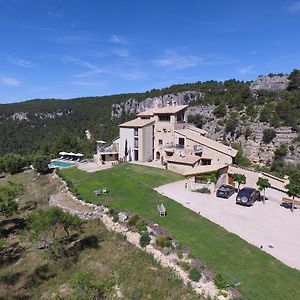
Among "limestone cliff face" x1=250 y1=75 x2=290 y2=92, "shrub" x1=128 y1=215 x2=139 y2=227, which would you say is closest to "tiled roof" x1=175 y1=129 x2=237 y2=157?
"shrub" x1=128 y1=215 x2=139 y2=227

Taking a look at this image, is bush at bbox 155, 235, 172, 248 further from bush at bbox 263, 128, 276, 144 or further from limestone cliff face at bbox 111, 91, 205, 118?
limestone cliff face at bbox 111, 91, 205, 118

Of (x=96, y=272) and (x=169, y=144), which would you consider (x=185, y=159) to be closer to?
(x=169, y=144)

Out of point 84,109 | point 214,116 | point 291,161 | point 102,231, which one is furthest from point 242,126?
point 84,109

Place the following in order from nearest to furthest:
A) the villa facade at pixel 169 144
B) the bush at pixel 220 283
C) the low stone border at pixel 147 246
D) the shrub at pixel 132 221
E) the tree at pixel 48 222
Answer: the bush at pixel 220 283
the low stone border at pixel 147 246
the tree at pixel 48 222
the shrub at pixel 132 221
the villa facade at pixel 169 144

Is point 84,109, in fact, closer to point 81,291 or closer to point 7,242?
point 7,242

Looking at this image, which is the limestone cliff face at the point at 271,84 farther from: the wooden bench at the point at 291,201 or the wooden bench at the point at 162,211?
the wooden bench at the point at 162,211

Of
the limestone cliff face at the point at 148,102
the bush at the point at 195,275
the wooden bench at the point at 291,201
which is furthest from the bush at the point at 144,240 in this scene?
the limestone cliff face at the point at 148,102

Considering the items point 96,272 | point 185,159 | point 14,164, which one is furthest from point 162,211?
point 14,164
